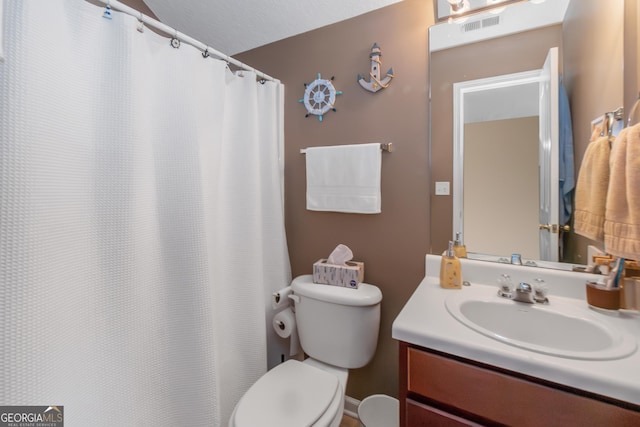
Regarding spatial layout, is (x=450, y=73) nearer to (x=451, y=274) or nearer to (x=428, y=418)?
(x=451, y=274)

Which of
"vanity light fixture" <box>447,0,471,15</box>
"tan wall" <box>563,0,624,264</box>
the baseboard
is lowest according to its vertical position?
the baseboard

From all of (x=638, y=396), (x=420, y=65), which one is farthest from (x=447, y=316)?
(x=420, y=65)

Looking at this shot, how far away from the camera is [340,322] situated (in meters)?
1.28

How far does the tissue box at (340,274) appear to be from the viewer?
1.36 metres

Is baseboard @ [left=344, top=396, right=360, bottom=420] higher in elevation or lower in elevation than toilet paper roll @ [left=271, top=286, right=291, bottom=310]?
lower

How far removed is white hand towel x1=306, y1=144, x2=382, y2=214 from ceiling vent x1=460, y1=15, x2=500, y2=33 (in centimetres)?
62

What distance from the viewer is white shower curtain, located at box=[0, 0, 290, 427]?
0.73 metres

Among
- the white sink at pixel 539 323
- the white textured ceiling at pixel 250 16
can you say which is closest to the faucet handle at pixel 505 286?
the white sink at pixel 539 323

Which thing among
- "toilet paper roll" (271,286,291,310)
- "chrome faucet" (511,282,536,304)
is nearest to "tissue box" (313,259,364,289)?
"toilet paper roll" (271,286,291,310)

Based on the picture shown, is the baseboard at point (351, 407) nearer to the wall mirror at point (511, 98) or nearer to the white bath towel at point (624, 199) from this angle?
the wall mirror at point (511, 98)

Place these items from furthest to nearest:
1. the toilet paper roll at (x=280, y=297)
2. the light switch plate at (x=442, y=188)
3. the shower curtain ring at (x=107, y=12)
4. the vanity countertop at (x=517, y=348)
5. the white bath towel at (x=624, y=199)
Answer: the toilet paper roll at (x=280, y=297) < the light switch plate at (x=442, y=188) < the shower curtain ring at (x=107, y=12) < the white bath towel at (x=624, y=199) < the vanity countertop at (x=517, y=348)

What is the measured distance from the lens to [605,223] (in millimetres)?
819

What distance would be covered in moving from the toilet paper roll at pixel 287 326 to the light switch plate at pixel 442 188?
3.30 feet

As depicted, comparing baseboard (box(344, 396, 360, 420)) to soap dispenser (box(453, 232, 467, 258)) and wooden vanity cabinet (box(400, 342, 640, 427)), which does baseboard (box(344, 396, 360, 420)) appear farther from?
soap dispenser (box(453, 232, 467, 258))
